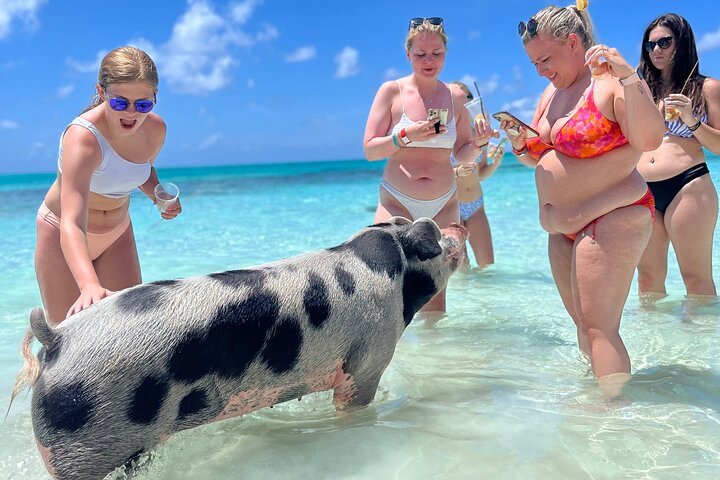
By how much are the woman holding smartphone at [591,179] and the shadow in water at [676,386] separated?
227 mm

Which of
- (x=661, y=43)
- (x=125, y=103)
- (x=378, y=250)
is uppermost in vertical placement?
(x=661, y=43)

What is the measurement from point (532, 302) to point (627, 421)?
3119 millimetres

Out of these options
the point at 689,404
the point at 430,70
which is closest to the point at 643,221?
the point at 689,404

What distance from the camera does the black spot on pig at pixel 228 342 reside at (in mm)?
2410

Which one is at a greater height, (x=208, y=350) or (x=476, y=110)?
(x=476, y=110)

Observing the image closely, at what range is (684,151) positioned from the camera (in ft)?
17.4

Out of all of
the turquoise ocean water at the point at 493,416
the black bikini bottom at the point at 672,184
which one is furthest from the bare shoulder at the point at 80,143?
the black bikini bottom at the point at 672,184

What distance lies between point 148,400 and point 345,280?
1059mm

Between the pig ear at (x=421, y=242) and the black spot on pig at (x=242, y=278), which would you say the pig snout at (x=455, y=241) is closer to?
the pig ear at (x=421, y=242)

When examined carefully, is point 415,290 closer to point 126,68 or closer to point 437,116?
point 437,116

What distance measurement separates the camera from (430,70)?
470 cm

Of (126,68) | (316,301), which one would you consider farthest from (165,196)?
(316,301)


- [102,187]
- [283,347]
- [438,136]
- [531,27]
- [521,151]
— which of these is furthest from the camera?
[438,136]

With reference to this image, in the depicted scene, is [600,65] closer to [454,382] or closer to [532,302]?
[454,382]
